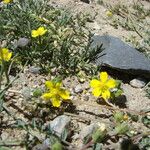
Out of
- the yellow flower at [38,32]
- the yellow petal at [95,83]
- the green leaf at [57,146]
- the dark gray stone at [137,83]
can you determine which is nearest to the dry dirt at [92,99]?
the dark gray stone at [137,83]

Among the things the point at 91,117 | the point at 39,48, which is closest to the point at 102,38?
the point at 39,48

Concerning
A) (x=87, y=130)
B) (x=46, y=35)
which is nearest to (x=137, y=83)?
(x=87, y=130)

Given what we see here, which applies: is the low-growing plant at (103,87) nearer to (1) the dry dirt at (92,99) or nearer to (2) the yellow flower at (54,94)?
(1) the dry dirt at (92,99)

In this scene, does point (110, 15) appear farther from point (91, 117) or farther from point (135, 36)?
point (91, 117)

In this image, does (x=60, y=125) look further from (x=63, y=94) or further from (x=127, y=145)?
(x=127, y=145)

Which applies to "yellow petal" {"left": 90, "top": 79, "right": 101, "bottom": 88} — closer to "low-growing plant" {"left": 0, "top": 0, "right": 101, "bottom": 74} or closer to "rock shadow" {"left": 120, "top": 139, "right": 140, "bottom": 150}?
"low-growing plant" {"left": 0, "top": 0, "right": 101, "bottom": 74}

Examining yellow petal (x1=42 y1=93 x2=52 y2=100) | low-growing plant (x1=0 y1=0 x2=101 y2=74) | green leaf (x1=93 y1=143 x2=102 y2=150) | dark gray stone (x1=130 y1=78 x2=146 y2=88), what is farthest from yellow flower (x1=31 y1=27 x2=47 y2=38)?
green leaf (x1=93 y1=143 x2=102 y2=150)
